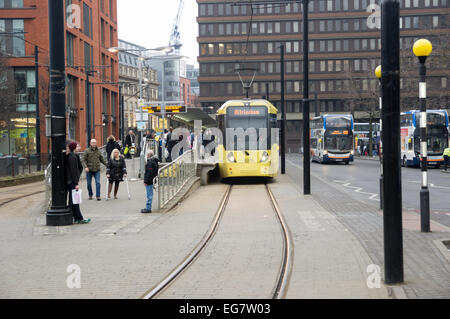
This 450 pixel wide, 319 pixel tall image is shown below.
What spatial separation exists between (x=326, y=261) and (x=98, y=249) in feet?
12.1

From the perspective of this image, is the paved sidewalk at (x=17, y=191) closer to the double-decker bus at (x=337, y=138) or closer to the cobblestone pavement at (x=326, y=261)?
the cobblestone pavement at (x=326, y=261)

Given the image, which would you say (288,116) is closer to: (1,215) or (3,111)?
(3,111)

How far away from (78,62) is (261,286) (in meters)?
45.8

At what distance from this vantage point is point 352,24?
3612 inches

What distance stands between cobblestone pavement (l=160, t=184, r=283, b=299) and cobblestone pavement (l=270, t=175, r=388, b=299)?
33 centimetres

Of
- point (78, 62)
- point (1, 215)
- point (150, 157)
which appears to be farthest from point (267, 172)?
point (78, 62)

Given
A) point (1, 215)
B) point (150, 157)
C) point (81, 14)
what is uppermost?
point (81, 14)

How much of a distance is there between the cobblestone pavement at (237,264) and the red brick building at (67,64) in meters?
24.6

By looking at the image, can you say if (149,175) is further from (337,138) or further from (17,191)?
(337,138)

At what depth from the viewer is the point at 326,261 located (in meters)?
8.33

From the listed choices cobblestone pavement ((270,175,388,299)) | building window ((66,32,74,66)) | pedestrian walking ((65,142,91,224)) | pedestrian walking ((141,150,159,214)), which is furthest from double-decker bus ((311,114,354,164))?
pedestrian walking ((65,142,91,224))

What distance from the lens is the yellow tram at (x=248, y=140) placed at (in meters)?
23.2

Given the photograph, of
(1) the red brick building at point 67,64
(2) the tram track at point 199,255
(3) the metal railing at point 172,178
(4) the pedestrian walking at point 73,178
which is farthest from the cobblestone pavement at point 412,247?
(1) the red brick building at point 67,64
